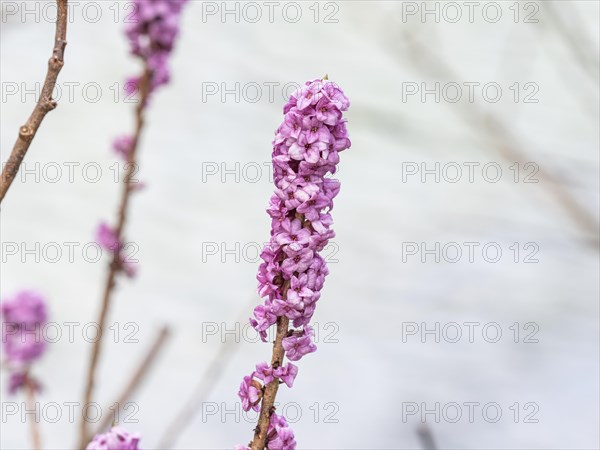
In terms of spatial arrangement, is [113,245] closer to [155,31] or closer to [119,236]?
[119,236]

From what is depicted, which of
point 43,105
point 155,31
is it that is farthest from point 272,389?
point 155,31

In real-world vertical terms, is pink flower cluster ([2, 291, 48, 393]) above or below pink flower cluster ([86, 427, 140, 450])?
above

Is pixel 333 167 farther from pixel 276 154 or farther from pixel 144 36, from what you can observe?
pixel 144 36

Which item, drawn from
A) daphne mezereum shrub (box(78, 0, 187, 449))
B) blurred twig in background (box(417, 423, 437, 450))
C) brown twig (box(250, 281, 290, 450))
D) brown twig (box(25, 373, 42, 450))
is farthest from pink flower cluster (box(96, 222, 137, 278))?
brown twig (box(250, 281, 290, 450))

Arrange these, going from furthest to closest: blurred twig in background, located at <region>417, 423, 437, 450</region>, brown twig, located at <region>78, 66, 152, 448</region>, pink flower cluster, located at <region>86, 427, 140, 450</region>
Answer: brown twig, located at <region>78, 66, 152, 448</region>, blurred twig in background, located at <region>417, 423, 437, 450</region>, pink flower cluster, located at <region>86, 427, 140, 450</region>

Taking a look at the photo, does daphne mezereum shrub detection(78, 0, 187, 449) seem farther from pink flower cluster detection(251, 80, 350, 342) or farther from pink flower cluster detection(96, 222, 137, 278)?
pink flower cluster detection(251, 80, 350, 342)

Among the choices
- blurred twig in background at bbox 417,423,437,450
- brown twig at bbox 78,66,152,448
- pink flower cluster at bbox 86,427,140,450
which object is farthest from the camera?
brown twig at bbox 78,66,152,448
